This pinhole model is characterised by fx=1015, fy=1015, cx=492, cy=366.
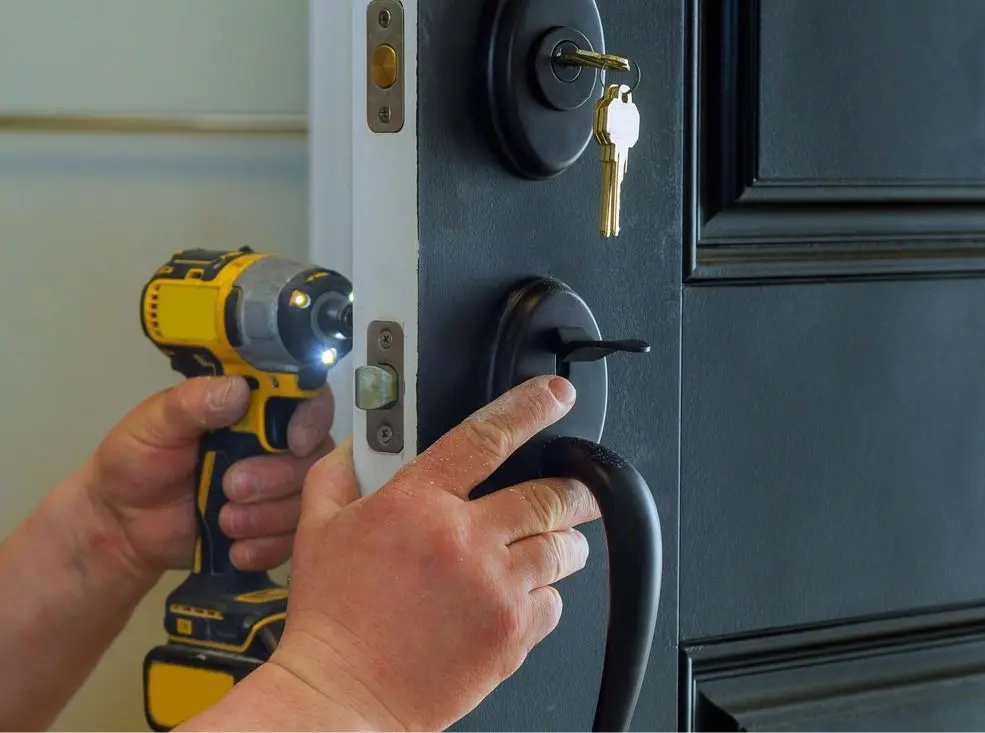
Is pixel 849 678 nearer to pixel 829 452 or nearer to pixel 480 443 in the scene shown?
pixel 829 452

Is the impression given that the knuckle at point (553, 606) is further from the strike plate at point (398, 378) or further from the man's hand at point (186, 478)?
the man's hand at point (186, 478)

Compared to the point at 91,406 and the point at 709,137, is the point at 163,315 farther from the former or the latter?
the point at 709,137

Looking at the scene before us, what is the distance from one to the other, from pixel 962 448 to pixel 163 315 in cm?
66

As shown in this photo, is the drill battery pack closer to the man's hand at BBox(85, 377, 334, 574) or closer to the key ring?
the man's hand at BBox(85, 377, 334, 574)

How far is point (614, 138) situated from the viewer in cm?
46

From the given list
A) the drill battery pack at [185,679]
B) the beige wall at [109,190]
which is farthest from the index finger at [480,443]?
the beige wall at [109,190]

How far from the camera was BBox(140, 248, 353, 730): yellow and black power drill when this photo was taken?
84cm

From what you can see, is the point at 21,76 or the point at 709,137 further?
the point at 21,76

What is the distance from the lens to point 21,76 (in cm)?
114

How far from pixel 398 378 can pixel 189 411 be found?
1.56 feet

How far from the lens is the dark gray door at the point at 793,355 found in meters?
0.51

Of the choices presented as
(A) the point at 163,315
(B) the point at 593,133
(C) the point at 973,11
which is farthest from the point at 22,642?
(C) the point at 973,11

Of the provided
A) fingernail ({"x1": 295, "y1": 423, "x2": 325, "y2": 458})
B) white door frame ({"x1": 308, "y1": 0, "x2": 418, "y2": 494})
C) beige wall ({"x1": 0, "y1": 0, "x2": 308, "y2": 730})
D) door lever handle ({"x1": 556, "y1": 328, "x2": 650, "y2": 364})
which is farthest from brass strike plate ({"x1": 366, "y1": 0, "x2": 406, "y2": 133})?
beige wall ({"x1": 0, "y1": 0, "x2": 308, "y2": 730})

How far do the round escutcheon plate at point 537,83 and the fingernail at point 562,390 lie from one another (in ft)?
0.32
